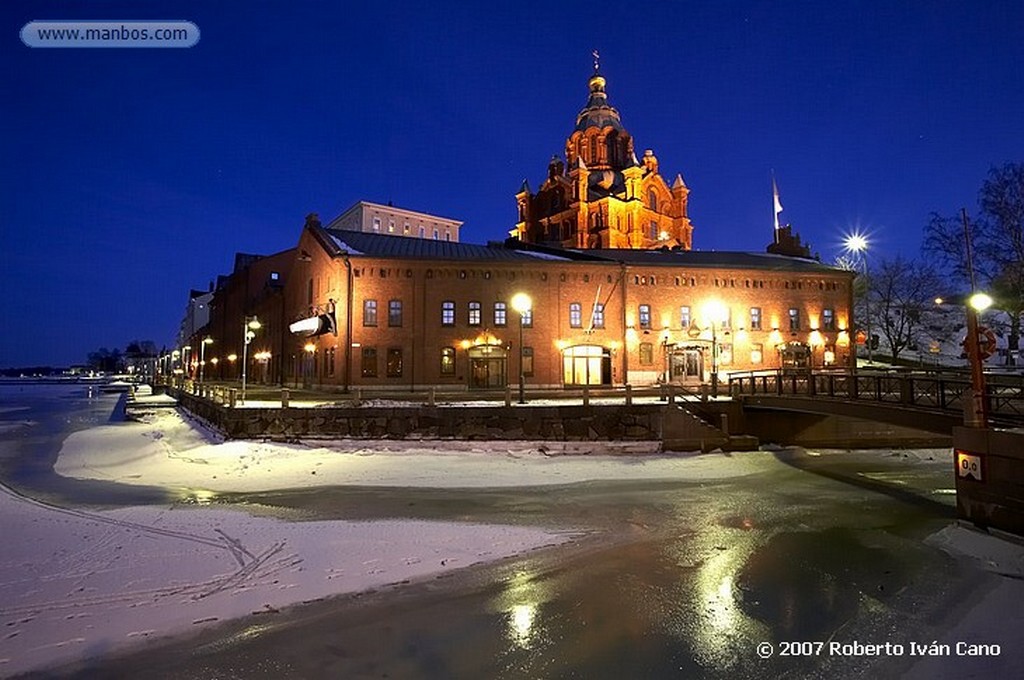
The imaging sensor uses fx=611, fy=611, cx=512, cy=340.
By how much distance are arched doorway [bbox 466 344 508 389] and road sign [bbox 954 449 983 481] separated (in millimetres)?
Answer: 28069

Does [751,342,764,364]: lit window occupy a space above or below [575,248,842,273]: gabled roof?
below

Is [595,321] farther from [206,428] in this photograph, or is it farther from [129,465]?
[129,465]

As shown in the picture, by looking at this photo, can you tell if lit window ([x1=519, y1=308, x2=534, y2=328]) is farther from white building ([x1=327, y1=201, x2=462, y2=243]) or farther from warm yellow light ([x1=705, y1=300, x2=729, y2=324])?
white building ([x1=327, y1=201, x2=462, y2=243])

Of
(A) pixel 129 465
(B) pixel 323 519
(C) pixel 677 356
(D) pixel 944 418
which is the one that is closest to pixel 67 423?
(A) pixel 129 465

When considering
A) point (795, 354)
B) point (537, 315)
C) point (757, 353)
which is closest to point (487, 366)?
point (537, 315)

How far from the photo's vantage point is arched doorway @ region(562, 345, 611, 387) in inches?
1633

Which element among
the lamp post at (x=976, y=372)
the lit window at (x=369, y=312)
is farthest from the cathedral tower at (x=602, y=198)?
the lamp post at (x=976, y=372)

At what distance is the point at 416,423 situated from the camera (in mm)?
25562

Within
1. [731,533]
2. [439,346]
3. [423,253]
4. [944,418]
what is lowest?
[731,533]

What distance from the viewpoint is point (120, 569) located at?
984 cm

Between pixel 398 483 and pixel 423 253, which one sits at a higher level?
pixel 423 253

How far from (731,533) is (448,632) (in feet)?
24.4

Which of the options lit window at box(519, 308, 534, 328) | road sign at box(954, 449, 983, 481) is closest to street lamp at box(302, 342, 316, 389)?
lit window at box(519, 308, 534, 328)

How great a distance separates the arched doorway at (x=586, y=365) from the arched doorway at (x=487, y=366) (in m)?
4.31
